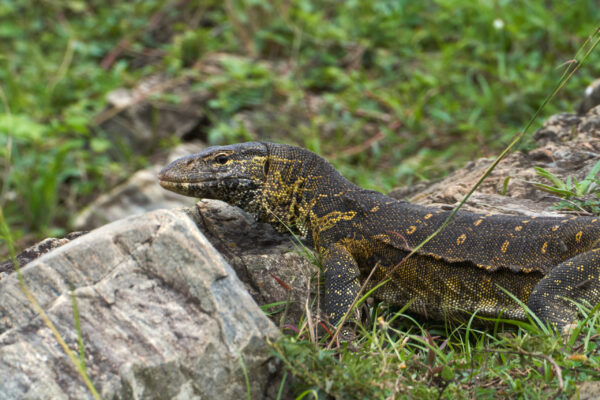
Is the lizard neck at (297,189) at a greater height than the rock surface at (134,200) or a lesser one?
greater

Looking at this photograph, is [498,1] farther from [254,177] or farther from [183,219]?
[183,219]

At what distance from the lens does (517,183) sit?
5.49 meters

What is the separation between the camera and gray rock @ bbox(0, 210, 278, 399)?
295 cm

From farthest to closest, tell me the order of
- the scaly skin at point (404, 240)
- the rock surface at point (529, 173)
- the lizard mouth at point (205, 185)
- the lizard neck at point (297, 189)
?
the rock surface at point (529, 173), the lizard neck at point (297, 189), the lizard mouth at point (205, 185), the scaly skin at point (404, 240)

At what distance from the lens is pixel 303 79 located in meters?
11.3

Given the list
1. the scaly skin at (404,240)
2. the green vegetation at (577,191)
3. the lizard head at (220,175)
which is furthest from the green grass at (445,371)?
the lizard head at (220,175)

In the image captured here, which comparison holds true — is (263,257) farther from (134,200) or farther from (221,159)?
(134,200)

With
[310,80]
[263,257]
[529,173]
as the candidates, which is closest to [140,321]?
[263,257]

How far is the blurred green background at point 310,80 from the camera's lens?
953cm

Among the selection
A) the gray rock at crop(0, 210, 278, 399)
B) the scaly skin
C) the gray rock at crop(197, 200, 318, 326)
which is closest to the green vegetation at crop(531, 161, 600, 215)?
the scaly skin

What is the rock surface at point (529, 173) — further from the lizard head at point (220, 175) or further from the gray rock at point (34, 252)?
the gray rock at point (34, 252)

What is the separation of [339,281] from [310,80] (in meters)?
7.43

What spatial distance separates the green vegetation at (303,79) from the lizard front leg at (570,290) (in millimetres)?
3734

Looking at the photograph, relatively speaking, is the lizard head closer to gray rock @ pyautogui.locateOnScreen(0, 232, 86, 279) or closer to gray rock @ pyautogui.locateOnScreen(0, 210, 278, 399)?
gray rock @ pyautogui.locateOnScreen(0, 232, 86, 279)
